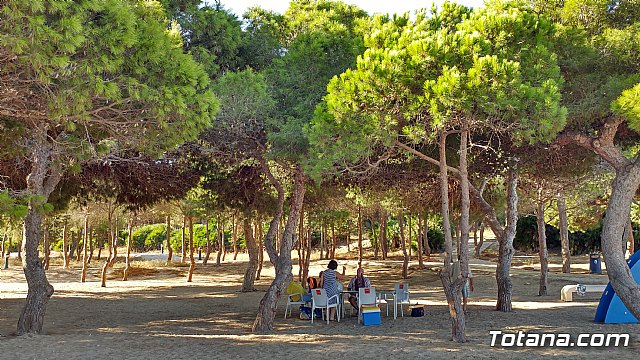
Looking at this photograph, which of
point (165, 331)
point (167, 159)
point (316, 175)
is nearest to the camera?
point (316, 175)

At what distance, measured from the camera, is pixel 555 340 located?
898 cm

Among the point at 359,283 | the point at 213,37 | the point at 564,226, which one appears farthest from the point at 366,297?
the point at 564,226

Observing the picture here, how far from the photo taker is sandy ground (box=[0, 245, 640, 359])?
839 centimetres

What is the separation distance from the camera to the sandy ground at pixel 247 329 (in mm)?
8391

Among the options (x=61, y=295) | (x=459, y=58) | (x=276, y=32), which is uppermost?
(x=276, y=32)

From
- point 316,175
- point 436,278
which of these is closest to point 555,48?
point 316,175

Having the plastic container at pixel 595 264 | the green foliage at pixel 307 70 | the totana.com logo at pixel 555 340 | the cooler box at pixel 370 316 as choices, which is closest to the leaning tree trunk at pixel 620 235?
the totana.com logo at pixel 555 340

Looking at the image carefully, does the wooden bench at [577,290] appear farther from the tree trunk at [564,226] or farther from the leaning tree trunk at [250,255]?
the leaning tree trunk at [250,255]

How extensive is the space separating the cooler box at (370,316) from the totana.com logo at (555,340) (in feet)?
9.19

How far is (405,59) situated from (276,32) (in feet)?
18.3

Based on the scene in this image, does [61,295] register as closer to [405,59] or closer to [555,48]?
[405,59]

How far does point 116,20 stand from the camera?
7.39 m

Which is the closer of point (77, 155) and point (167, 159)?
Result: point (77, 155)

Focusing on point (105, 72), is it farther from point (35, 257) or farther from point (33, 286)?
point (33, 286)
